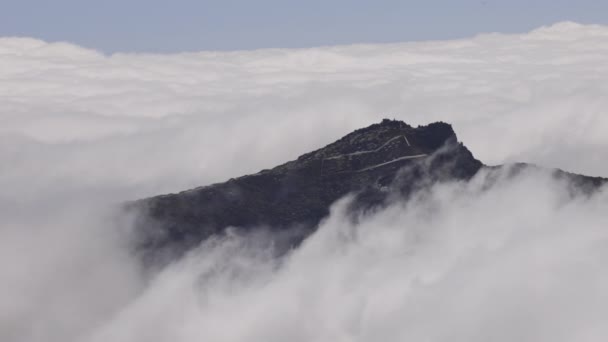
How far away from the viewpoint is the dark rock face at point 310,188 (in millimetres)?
119000

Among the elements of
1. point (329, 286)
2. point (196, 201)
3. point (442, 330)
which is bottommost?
point (442, 330)

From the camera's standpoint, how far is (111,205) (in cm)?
13388

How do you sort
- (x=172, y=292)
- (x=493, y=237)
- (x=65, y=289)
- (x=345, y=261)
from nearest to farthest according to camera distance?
(x=172, y=292) → (x=65, y=289) → (x=345, y=261) → (x=493, y=237)

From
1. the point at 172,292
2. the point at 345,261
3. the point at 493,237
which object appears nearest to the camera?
the point at 172,292

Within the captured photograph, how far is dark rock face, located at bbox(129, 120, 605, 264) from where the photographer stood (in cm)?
11900

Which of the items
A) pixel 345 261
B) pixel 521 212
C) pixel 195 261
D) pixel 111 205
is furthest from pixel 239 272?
pixel 521 212

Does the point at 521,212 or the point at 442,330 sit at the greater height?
the point at 521,212

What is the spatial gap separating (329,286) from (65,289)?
41197 mm

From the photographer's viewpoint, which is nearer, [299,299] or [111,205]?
[299,299]

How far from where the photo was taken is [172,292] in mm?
112625

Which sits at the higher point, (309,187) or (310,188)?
(309,187)

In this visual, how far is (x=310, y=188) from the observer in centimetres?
12275

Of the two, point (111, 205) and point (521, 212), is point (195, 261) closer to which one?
point (111, 205)

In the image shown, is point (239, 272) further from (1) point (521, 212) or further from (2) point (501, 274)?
(1) point (521, 212)
